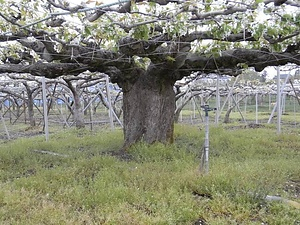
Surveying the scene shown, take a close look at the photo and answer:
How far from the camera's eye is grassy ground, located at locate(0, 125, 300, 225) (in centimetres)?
329

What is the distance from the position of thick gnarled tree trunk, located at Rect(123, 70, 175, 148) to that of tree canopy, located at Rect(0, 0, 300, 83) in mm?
311

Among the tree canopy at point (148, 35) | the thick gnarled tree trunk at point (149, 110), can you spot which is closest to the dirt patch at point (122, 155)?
the thick gnarled tree trunk at point (149, 110)

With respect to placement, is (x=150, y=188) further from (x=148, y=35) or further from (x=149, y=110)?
(x=149, y=110)

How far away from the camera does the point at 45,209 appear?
3.46 metres

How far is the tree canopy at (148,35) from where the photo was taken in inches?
140

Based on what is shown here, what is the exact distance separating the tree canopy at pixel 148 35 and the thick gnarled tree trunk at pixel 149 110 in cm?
31

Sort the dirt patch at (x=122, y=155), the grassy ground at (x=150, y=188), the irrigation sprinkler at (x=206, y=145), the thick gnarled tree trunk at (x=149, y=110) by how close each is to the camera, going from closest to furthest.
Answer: the grassy ground at (x=150, y=188)
the irrigation sprinkler at (x=206, y=145)
the dirt patch at (x=122, y=155)
the thick gnarled tree trunk at (x=149, y=110)

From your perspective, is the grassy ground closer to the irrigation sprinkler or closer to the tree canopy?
the irrigation sprinkler

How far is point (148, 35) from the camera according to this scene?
4043 millimetres

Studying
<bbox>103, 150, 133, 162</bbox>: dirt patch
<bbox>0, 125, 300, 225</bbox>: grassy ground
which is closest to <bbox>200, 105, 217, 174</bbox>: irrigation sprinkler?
<bbox>0, 125, 300, 225</bbox>: grassy ground

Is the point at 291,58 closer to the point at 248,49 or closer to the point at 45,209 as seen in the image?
the point at 248,49

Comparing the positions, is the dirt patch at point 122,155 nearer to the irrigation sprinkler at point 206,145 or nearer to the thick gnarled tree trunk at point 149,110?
the thick gnarled tree trunk at point 149,110

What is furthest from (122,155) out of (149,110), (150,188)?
(150,188)

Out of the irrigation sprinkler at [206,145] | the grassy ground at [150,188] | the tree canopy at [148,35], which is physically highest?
the tree canopy at [148,35]
